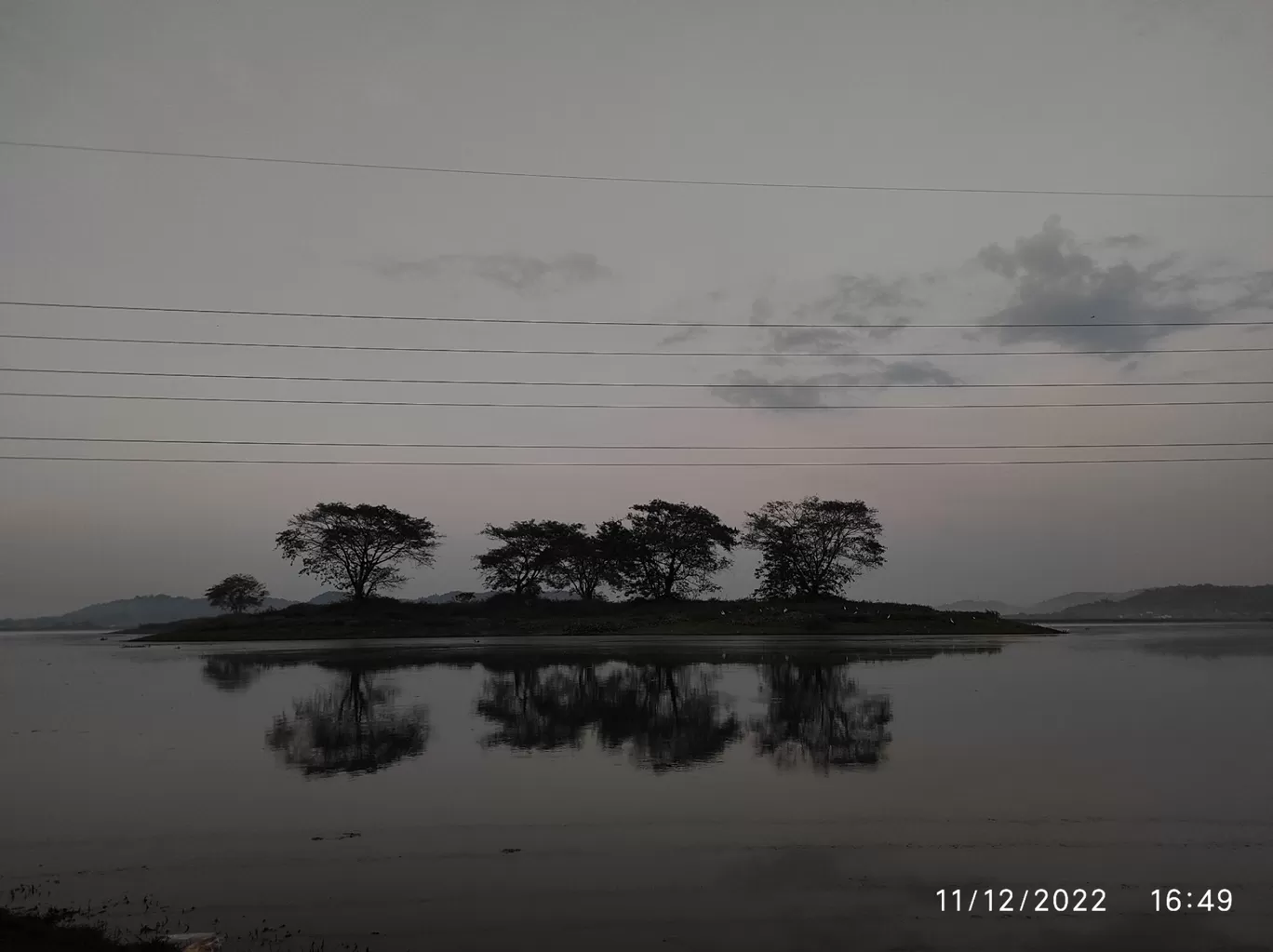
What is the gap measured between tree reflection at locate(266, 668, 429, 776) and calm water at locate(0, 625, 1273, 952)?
12 cm

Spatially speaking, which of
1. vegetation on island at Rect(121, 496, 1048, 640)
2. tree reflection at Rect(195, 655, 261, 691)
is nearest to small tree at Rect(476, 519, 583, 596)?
vegetation on island at Rect(121, 496, 1048, 640)

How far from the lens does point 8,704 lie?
75.1 ft

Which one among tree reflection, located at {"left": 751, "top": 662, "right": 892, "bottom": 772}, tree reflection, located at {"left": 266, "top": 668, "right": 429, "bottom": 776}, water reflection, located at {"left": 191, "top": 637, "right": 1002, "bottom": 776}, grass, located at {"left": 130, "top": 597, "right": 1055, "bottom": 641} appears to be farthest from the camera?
grass, located at {"left": 130, "top": 597, "right": 1055, "bottom": 641}

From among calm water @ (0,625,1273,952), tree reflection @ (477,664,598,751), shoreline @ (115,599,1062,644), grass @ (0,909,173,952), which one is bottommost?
shoreline @ (115,599,1062,644)

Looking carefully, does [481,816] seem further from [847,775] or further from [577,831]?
[847,775]

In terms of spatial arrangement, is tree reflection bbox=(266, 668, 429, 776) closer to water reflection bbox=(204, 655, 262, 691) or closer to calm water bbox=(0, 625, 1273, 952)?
calm water bbox=(0, 625, 1273, 952)

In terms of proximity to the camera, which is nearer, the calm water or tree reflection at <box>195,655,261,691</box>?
the calm water

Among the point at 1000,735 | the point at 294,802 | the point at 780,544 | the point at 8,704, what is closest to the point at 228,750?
the point at 294,802

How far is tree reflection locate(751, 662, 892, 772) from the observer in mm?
13492

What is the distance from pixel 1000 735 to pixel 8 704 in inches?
1069

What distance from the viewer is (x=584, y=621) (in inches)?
2827

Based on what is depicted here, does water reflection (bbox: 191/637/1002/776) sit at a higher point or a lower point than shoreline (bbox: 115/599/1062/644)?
higher

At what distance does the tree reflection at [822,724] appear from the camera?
13.5 metres

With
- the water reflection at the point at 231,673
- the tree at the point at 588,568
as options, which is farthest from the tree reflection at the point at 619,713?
the tree at the point at 588,568
